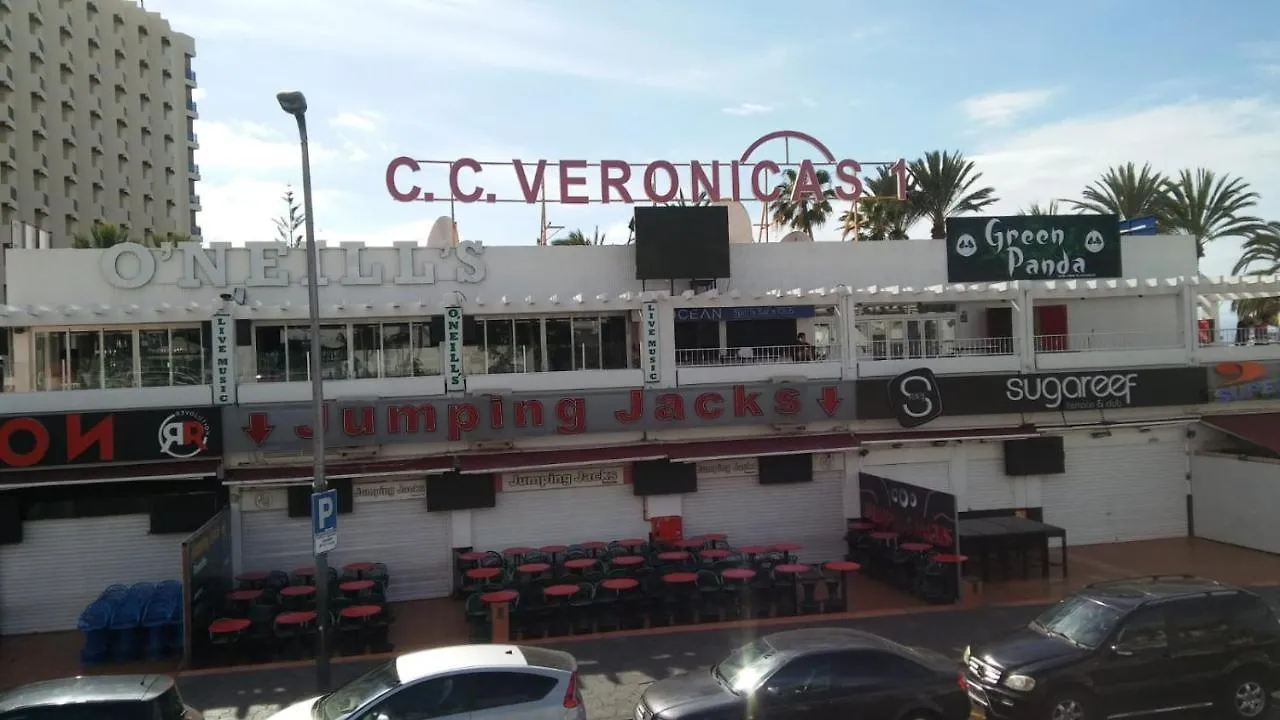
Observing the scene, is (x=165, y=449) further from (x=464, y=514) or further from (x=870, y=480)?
(x=870, y=480)

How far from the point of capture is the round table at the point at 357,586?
15579 millimetres

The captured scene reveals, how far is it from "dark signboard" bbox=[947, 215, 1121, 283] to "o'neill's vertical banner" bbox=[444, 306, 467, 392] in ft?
44.4

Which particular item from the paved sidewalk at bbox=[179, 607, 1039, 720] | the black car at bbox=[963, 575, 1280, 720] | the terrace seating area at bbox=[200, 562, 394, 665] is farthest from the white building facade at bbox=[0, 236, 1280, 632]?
the black car at bbox=[963, 575, 1280, 720]

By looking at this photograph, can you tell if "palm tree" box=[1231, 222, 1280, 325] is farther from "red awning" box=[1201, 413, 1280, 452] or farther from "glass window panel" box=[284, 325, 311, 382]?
"glass window panel" box=[284, 325, 311, 382]

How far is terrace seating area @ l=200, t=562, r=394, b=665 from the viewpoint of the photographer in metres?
14.1

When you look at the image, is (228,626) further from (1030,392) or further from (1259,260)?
(1259,260)

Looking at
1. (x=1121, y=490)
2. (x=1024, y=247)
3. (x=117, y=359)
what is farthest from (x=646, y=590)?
(x=1024, y=247)

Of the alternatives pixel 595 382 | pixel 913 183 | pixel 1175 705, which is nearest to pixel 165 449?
pixel 595 382

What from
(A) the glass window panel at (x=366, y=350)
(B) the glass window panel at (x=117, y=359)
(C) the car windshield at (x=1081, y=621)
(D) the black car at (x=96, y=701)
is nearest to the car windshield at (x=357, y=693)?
(D) the black car at (x=96, y=701)

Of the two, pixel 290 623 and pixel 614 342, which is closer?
pixel 290 623

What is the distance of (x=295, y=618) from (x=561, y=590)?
14.7 ft

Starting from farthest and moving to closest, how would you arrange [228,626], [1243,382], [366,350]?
[1243,382] < [366,350] < [228,626]

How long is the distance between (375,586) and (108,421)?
611 centimetres

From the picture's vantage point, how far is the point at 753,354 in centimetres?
2212
